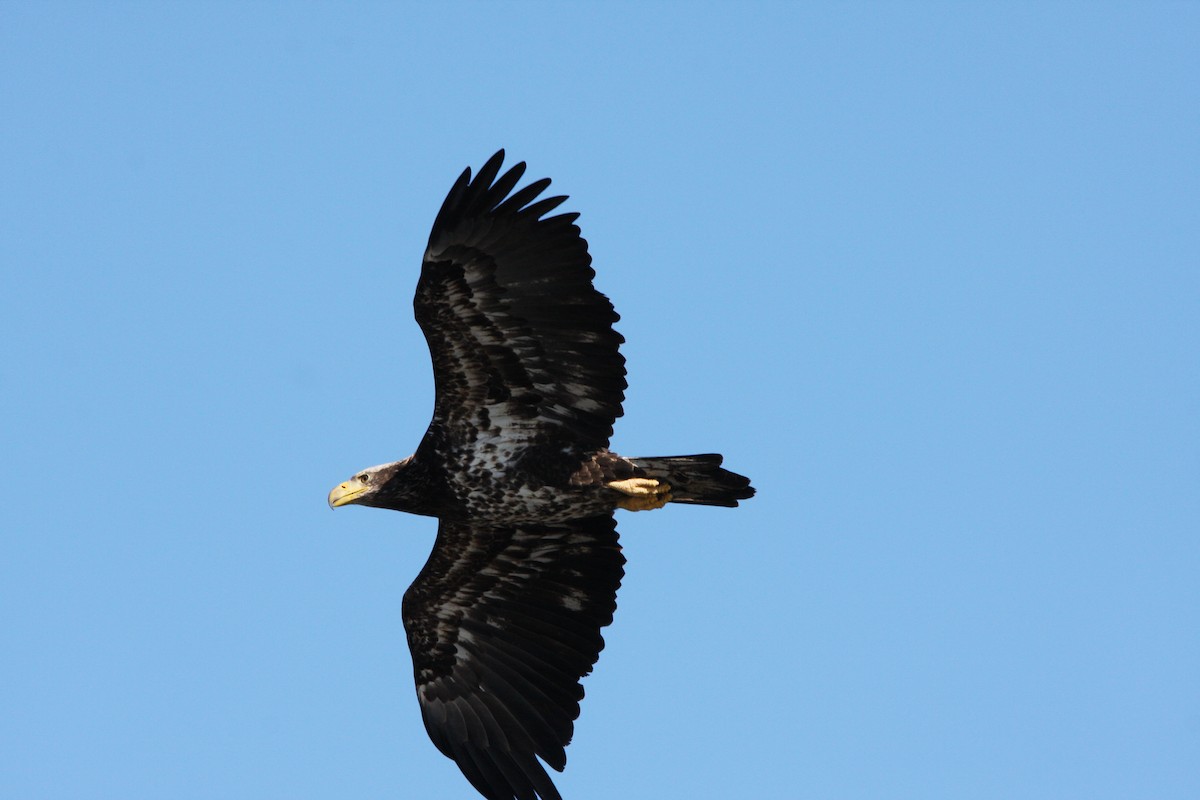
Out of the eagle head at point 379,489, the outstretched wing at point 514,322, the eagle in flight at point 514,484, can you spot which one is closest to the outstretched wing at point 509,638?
the eagle in flight at point 514,484

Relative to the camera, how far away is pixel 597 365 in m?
12.7

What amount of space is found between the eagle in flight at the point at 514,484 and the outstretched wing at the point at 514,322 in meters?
0.01

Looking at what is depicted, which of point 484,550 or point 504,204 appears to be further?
point 484,550

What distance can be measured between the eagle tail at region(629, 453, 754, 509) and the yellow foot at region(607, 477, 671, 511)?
0.07m

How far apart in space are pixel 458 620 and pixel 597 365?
123 inches

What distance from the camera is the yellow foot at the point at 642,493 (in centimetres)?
1294

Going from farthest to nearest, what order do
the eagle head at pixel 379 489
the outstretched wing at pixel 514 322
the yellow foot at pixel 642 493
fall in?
the eagle head at pixel 379 489
the yellow foot at pixel 642 493
the outstretched wing at pixel 514 322

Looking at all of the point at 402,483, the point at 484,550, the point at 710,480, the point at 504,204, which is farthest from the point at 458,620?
the point at 504,204

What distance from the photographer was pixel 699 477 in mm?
13047

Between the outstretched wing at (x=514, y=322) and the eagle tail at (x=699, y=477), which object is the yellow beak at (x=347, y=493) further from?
the eagle tail at (x=699, y=477)

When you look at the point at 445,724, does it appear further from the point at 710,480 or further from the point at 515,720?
the point at 710,480

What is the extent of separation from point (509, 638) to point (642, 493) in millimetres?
2228

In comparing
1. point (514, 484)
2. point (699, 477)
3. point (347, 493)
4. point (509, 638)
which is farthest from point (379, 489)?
point (699, 477)

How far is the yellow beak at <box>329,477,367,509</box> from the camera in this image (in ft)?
44.8
